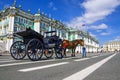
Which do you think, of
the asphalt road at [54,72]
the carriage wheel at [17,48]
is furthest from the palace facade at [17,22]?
the asphalt road at [54,72]

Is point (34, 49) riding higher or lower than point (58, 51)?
higher

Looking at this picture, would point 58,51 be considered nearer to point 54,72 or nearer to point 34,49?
point 34,49

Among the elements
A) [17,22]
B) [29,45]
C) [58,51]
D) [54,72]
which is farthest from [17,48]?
[17,22]

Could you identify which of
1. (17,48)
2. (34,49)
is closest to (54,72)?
(34,49)

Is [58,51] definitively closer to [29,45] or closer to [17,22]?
[29,45]

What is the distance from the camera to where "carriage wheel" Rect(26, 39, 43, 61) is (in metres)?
9.61

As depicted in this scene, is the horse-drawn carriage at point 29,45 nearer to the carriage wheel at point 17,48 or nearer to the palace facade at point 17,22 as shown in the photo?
the carriage wheel at point 17,48

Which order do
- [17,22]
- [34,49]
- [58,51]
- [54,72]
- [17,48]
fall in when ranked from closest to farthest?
[54,72] → [34,49] → [17,48] → [58,51] → [17,22]

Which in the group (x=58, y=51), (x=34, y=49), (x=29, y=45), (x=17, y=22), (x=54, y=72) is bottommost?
(x=54, y=72)

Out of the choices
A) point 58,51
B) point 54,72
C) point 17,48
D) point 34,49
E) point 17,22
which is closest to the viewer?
point 54,72

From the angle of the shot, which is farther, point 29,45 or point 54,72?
point 29,45

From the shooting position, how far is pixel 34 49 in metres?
9.91

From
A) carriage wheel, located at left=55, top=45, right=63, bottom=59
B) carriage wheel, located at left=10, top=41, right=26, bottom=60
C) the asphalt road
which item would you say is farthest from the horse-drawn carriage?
the asphalt road

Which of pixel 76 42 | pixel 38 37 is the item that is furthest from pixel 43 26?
pixel 38 37
